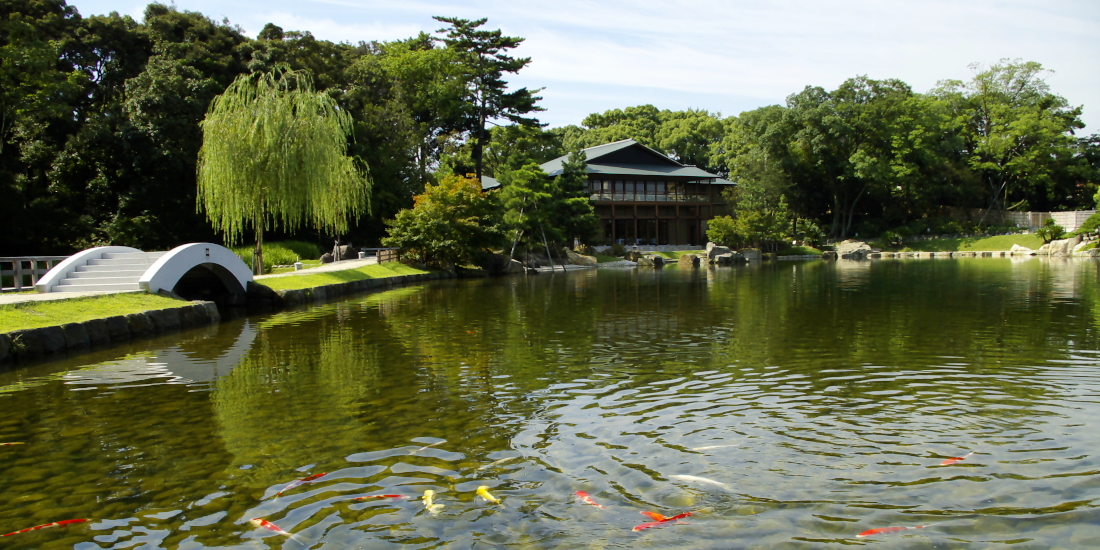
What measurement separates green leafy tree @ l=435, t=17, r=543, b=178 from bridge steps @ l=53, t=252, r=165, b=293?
29.7 m

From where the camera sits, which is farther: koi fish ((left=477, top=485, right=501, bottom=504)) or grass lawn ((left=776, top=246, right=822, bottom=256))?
grass lawn ((left=776, top=246, right=822, bottom=256))

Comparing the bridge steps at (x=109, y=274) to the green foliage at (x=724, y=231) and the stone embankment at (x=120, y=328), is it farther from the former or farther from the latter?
the green foliage at (x=724, y=231)

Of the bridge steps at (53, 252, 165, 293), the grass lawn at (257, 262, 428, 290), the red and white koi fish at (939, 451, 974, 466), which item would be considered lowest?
the red and white koi fish at (939, 451, 974, 466)

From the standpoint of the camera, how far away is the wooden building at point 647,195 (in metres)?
48.7

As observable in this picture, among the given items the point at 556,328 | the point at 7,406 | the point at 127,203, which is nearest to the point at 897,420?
the point at 556,328

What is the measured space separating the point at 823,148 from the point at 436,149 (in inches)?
1080

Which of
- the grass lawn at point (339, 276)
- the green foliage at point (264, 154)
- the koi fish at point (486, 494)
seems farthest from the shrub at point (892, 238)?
the koi fish at point (486, 494)

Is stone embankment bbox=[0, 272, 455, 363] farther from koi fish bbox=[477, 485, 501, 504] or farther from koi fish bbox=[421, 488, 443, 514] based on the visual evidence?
koi fish bbox=[477, 485, 501, 504]

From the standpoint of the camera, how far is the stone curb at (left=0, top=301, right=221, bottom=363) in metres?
10.2

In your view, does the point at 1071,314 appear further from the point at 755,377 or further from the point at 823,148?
the point at 823,148

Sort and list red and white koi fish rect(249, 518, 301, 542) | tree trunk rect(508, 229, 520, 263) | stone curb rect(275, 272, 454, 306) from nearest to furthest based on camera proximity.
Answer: red and white koi fish rect(249, 518, 301, 542)
stone curb rect(275, 272, 454, 306)
tree trunk rect(508, 229, 520, 263)

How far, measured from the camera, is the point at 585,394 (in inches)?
285

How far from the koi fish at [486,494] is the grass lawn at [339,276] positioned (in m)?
15.5

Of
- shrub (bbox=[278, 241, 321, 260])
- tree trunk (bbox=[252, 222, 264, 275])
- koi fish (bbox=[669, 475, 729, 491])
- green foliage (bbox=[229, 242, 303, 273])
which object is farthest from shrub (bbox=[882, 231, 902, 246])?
koi fish (bbox=[669, 475, 729, 491])
